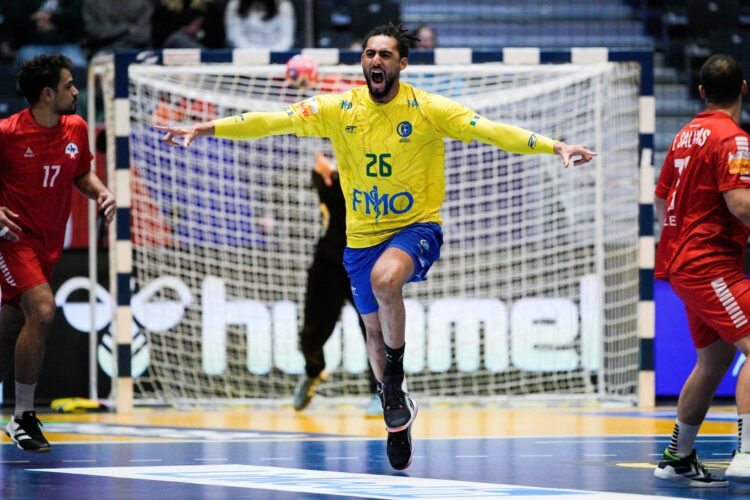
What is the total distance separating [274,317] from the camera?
37.2 feet

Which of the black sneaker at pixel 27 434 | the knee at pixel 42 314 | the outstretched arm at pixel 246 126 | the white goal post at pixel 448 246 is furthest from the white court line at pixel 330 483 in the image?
the white goal post at pixel 448 246

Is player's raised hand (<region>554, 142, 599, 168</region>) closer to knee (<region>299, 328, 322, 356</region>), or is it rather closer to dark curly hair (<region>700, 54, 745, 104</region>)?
dark curly hair (<region>700, 54, 745, 104</region>)

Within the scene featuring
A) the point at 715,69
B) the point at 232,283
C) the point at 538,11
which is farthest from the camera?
the point at 538,11

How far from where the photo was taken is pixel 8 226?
727 cm

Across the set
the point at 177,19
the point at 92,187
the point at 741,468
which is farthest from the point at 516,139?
the point at 177,19

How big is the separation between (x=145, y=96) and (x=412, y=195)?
5.25 metres

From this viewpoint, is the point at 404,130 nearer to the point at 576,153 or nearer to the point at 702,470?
the point at 576,153

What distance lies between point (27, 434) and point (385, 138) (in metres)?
2.61

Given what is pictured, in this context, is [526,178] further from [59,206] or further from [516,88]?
[59,206]

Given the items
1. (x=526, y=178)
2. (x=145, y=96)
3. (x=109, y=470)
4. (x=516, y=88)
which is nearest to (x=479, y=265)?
(x=526, y=178)

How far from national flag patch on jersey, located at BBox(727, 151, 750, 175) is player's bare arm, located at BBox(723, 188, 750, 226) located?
0.08 meters

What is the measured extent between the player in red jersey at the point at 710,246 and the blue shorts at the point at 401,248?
113 cm

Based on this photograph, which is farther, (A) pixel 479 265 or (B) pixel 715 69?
(A) pixel 479 265

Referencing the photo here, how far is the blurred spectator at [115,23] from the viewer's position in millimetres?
14156
